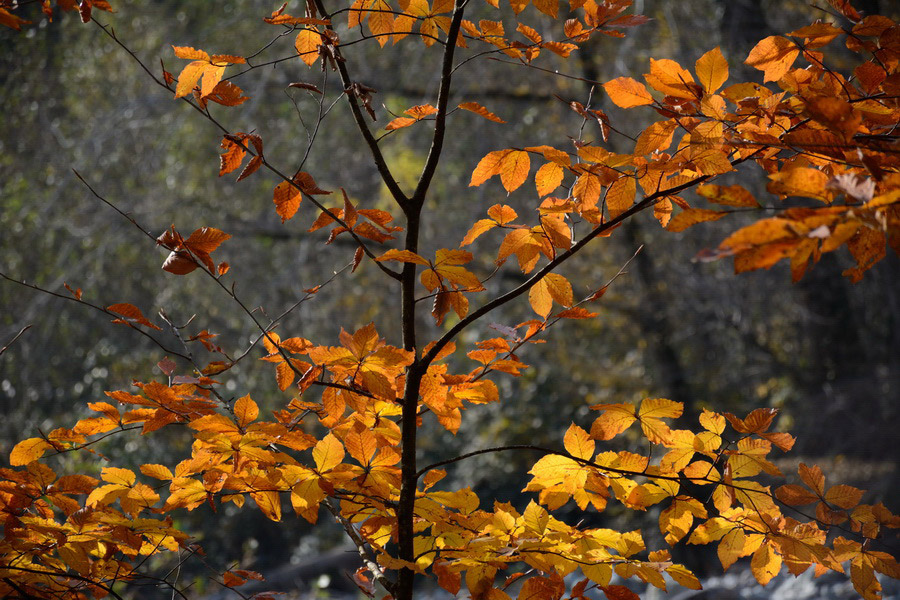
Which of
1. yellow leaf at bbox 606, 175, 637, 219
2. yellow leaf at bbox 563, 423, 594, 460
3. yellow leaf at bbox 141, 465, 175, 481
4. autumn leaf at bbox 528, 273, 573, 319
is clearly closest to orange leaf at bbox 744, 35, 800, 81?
yellow leaf at bbox 606, 175, 637, 219

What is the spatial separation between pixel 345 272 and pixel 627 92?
400 cm

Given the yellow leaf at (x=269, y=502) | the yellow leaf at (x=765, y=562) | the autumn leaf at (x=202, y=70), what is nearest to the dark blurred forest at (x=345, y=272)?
the yellow leaf at (x=765, y=562)

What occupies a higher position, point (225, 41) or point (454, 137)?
point (225, 41)

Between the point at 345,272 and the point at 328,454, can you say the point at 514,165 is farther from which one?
the point at 345,272

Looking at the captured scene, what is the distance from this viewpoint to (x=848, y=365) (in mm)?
4039

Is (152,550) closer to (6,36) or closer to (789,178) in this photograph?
(789,178)

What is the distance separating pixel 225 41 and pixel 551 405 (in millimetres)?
2608

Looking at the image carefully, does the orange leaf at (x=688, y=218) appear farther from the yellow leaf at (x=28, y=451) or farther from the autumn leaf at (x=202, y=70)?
the yellow leaf at (x=28, y=451)

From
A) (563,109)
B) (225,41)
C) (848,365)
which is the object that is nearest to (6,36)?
(225,41)

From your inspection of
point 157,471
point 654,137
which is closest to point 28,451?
point 157,471

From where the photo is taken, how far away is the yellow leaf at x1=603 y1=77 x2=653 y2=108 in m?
0.78

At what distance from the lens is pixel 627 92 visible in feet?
2.57

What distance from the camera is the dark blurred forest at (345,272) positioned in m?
3.85

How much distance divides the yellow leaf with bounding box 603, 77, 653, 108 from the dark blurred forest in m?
2.82
